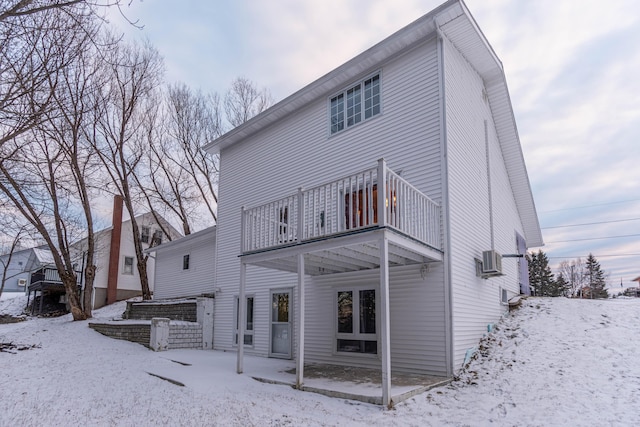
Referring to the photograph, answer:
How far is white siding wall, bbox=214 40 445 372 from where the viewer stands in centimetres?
836

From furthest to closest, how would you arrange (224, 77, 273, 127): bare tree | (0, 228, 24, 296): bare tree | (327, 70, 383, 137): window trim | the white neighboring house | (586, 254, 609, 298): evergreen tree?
(586, 254, 609, 298): evergreen tree → (224, 77, 273, 127): bare tree → the white neighboring house → (0, 228, 24, 296): bare tree → (327, 70, 383, 137): window trim

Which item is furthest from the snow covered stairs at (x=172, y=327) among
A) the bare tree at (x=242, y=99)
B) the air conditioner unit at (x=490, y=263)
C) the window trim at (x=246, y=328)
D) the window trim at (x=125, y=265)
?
the bare tree at (x=242, y=99)

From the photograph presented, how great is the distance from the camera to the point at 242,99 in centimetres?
2684

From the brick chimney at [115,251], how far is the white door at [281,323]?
16.2 meters

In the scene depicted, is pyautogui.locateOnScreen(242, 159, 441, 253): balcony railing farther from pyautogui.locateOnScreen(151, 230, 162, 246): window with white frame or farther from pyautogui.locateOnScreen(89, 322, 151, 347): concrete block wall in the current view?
pyautogui.locateOnScreen(151, 230, 162, 246): window with white frame

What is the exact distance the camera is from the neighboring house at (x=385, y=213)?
7719 millimetres

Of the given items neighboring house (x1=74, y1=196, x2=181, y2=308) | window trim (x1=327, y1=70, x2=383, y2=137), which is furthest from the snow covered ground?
neighboring house (x1=74, y1=196, x2=181, y2=308)

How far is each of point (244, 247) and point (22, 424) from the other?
4.78m

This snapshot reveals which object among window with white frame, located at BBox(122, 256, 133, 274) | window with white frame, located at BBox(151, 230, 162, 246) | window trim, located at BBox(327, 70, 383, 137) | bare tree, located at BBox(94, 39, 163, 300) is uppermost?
bare tree, located at BBox(94, 39, 163, 300)

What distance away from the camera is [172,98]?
25.1 metres

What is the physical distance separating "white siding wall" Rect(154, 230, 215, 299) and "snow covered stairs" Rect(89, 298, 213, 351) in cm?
127

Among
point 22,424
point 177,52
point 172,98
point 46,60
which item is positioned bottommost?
point 22,424

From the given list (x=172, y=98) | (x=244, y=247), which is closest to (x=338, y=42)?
(x=244, y=247)

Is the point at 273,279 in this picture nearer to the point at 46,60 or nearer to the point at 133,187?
the point at 46,60
